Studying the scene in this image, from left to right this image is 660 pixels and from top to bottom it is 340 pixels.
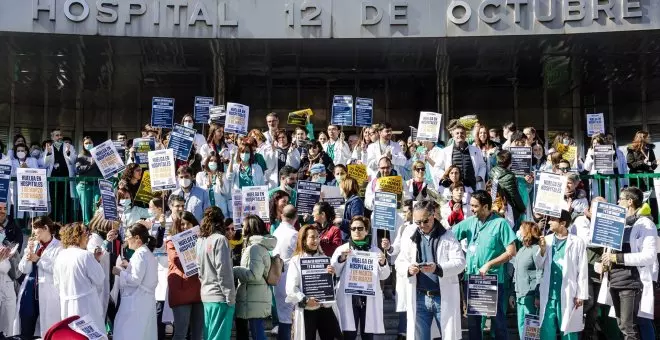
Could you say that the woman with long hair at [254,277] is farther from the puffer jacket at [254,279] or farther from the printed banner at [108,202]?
the printed banner at [108,202]

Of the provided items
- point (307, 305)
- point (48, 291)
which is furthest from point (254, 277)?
point (48, 291)

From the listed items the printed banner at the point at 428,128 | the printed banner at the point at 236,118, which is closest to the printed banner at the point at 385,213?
the printed banner at the point at 428,128

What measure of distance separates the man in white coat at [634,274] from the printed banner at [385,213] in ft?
8.80

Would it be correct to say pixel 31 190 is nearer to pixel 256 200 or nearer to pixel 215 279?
pixel 256 200

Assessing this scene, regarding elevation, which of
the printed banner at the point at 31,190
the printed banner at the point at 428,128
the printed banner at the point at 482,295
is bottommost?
the printed banner at the point at 482,295

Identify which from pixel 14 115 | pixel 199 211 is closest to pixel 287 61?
pixel 14 115

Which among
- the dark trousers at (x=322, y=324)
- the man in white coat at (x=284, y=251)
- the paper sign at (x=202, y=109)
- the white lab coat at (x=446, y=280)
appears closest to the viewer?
the white lab coat at (x=446, y=280)

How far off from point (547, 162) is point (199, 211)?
589 centimetres

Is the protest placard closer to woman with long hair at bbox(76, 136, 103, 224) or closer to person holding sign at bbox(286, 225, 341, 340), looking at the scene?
person holding sign at bbox(286, 225, 341, 340)

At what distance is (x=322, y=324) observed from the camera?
37.4 ft

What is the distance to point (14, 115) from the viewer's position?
28.1 metres

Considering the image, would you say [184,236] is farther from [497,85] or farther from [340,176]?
[497,85]

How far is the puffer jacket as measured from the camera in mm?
11711

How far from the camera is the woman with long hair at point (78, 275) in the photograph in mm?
11594
